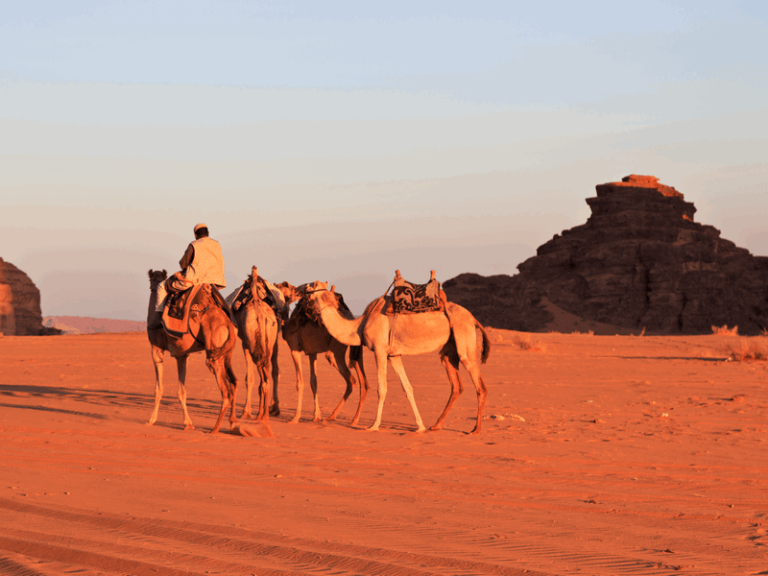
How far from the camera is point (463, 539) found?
5.07 m

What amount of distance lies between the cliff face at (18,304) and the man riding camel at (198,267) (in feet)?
154

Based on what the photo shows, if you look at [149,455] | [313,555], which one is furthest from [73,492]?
[313,555]

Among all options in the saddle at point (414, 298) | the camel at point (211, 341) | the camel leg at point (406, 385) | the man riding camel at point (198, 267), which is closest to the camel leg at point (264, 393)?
the camel at point (211, 341)

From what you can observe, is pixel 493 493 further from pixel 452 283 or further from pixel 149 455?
pixel 452 283

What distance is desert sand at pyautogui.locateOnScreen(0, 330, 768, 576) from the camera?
458 cm

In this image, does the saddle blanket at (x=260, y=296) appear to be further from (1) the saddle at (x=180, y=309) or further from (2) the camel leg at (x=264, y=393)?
(2) the camel leg at (x=264, y=393)

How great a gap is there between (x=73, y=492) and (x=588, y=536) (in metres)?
4.21

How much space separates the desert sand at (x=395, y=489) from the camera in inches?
180

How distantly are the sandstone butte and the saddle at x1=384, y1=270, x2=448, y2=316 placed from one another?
210 ft

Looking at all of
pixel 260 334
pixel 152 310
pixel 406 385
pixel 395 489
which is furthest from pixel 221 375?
pixel 395 489

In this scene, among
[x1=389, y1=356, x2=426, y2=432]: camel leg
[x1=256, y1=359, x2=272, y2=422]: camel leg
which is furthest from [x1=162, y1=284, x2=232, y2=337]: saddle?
[x1=389, y1=356, x2=426, y2=432]: camel leg

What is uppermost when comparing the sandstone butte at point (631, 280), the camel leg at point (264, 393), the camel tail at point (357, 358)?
the sandstone butte at point (631, 280)

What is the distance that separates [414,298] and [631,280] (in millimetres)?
79708

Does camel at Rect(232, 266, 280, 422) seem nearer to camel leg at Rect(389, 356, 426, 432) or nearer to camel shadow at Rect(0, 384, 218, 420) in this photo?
camel leg at Rect(389, 356, 426, 432)
